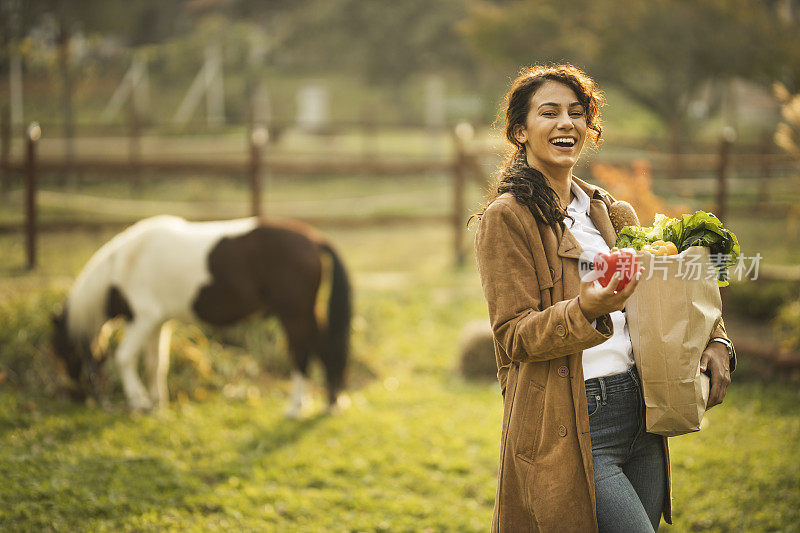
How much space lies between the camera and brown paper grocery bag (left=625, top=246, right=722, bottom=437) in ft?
5.90

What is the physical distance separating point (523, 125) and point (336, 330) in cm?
359

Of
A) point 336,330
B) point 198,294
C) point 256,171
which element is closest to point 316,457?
point 336,330

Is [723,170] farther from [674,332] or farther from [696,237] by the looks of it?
[674,332]

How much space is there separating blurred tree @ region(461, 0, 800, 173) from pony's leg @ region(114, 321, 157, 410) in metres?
15.3

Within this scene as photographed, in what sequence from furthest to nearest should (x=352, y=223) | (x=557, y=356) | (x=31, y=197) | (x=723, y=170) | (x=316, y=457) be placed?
1. (x=352, y=223)
2. (x=31, y=197)
3. (x=723, y=170)
4. (x=316, y=457)
5. (x=557, y=356)

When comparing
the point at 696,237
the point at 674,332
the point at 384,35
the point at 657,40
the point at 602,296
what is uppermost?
the point at 384,35

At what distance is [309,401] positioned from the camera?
5500 mm

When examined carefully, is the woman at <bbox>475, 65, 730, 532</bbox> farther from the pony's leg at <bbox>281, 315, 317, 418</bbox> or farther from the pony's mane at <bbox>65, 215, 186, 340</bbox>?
the pony's mane at <bbox>65, 215, 186, 340</bbox>

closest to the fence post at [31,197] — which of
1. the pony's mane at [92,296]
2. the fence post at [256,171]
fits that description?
the fence post at [256,171]

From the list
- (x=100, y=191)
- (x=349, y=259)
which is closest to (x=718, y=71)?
(x=349, y=259)

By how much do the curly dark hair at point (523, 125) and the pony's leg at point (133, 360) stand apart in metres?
3.77

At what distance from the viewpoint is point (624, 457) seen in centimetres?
195

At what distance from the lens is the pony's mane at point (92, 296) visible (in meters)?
5.15

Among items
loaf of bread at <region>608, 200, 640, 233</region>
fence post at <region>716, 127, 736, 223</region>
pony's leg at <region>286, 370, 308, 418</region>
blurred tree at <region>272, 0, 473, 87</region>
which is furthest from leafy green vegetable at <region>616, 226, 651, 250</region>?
blurred tree at <region>272, 0, 473, 87</region>
